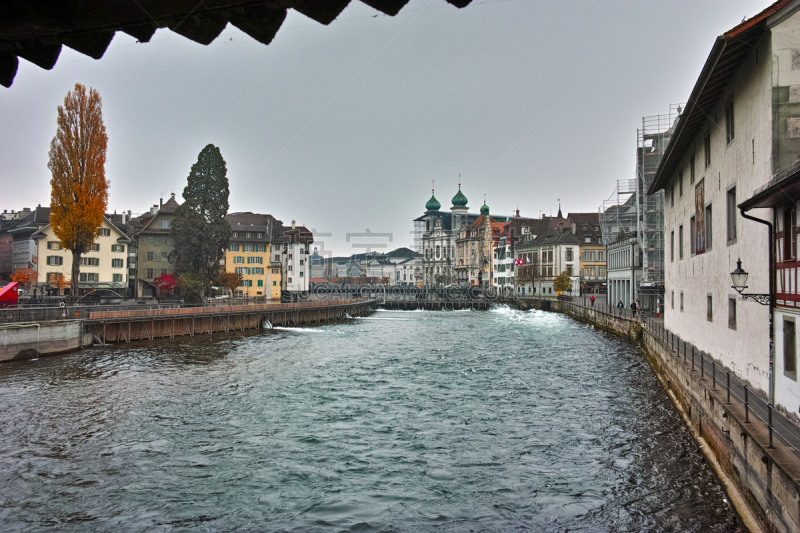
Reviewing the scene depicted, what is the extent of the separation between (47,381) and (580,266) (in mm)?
85217

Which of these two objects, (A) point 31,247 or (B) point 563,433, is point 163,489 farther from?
(A) point 31,247

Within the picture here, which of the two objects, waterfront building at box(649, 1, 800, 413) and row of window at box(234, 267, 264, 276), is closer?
waterfront building at box(649, 1, 800, 413)

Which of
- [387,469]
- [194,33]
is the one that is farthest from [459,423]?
[194,33]

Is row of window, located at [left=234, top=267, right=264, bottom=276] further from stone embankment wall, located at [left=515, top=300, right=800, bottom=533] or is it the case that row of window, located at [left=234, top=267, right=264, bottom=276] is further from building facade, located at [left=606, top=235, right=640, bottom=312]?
stone embankment wall, located at [left=515, top=300, right=800, bottom=533]

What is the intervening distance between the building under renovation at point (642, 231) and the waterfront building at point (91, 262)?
181 ft

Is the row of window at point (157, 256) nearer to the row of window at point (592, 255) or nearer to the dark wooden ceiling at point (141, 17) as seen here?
the row of window at point (592, 255)

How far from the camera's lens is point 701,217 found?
76.2 ft

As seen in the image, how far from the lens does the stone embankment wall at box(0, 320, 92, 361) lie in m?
30.0

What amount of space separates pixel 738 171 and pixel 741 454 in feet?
32.6

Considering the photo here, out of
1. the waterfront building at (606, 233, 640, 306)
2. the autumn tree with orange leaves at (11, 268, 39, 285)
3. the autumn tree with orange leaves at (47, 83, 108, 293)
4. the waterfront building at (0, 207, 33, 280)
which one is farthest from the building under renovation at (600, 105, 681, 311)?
the waterfront building at (0, 207, 33, 280)

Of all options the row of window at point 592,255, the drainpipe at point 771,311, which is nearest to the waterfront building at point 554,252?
the row of window at point 592,255

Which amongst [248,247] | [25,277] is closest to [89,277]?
[25,277]

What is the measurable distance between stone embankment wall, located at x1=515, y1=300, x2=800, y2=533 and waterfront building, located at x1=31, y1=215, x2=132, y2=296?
63074mm

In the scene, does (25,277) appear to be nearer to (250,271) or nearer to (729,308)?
(250,271)
